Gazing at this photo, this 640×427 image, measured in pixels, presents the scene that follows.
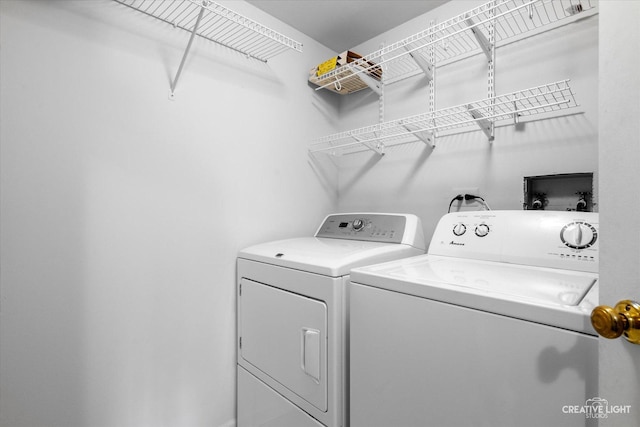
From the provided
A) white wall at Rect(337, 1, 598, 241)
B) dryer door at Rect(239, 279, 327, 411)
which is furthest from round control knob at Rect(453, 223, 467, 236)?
dryer door at Rect(239, 279, 327, 411)

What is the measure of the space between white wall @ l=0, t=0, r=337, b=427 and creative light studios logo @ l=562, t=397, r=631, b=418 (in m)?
1.47

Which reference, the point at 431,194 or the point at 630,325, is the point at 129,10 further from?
the point at 630,325

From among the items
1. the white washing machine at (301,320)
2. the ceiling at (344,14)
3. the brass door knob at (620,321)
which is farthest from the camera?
the ceiling at (344,14)

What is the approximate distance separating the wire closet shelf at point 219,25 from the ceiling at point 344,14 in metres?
0.25

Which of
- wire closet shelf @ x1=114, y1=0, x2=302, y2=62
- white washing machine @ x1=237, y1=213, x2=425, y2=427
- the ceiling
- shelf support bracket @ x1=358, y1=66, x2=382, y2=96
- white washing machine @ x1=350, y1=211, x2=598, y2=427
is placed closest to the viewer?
white washing machine @ x1=350, y1=211, x2=598, y2=427

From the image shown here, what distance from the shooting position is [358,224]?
1.78 metres

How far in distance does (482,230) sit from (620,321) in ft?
2.67

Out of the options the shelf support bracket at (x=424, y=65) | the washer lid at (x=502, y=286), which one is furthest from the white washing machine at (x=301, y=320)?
the shelf support bracket at (x=424, y=65)

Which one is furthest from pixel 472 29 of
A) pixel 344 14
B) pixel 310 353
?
pixel 310 353

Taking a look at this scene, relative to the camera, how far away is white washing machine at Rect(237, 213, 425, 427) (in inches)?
44.2

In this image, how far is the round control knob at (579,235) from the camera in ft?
3.31

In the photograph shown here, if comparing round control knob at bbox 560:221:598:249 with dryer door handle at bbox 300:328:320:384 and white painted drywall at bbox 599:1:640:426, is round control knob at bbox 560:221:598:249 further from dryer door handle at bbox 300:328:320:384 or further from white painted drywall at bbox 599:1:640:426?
dryer door handle at bbox 300:328:320:384

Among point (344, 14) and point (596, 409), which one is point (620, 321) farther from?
point (344, 14)

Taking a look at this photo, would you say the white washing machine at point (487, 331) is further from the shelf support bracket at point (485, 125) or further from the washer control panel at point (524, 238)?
the shelf support bracket at point (485, 125)
